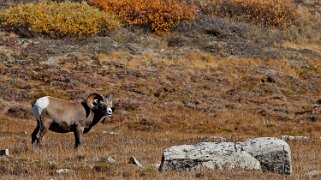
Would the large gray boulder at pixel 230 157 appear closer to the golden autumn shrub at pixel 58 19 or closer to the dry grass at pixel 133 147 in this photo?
the dry grass at pixel 133 147

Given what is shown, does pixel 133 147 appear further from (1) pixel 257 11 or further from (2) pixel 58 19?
(1) pixel 257 11

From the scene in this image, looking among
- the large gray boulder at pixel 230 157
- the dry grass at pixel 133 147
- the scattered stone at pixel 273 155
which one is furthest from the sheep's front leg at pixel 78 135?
the scattered stone at pixel 273 155

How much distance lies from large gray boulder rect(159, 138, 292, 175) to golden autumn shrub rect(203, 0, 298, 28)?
46513mm

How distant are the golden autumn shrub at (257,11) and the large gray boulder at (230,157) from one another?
4651 centimetres

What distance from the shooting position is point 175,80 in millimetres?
44406

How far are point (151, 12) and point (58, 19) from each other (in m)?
8.73

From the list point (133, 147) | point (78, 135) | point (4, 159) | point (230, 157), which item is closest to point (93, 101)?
point (78, 135)

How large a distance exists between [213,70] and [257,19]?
1541cm

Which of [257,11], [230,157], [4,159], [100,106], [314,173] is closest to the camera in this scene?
[314,173]

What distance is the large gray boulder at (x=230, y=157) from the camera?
14.4 metres

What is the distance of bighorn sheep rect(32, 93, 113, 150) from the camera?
19094mm

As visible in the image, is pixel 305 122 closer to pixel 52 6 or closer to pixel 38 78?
pixel 38 78

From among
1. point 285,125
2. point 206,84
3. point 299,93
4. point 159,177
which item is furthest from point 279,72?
point 159,177

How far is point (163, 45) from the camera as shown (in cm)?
5150
